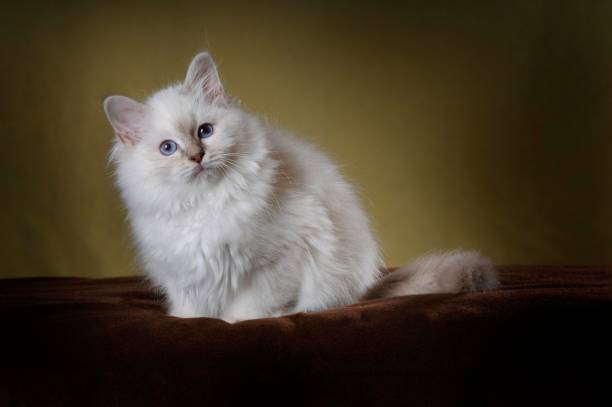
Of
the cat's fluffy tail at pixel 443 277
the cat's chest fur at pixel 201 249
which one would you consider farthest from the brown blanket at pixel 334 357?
the cat's fluffy tail at pixel 443 277

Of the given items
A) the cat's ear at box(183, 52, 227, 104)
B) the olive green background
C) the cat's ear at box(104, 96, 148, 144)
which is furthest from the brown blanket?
the olive green background

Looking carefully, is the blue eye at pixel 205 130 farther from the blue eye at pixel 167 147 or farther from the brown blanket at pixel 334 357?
the brown blanket at pixel 334 357

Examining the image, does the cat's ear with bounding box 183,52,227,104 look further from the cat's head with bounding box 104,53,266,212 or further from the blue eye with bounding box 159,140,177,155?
the blue eye with bounding box 159,140,177,155

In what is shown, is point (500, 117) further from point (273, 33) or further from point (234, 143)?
point (234, 143)

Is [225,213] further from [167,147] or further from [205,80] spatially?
[205,80]

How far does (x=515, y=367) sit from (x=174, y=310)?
1032 millimetres

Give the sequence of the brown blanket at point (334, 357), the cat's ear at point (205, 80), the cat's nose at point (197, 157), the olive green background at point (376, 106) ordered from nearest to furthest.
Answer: the brown blanket at point (334, 357)
the cat's nose at point (197, 157)
the cat's ear at point (205, 80)
the olive green background at point (376, 106)

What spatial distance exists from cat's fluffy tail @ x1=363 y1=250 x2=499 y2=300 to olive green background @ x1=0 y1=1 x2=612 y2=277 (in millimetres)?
1007

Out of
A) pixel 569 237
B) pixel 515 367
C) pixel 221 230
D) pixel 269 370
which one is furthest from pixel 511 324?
pixel 569 237

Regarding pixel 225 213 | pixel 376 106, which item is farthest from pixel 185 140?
pixel 376 106

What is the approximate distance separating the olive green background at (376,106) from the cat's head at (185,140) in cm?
118

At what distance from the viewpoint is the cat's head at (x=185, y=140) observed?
1.78m

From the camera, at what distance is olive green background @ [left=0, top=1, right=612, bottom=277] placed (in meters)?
3.12

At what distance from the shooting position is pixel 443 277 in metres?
2.02
